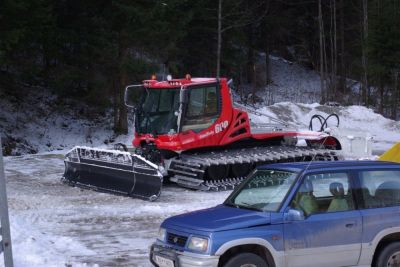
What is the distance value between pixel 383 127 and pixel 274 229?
90.5ft

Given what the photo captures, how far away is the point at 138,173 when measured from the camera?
47.8ft

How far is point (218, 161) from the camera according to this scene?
15.8m

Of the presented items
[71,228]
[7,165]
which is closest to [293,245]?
[71,228]

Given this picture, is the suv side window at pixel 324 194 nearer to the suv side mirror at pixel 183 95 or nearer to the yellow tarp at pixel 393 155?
the suv side mirror at pixel 183 95

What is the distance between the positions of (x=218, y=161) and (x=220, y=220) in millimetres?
8485

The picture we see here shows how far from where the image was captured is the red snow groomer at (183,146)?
15508 millimetres

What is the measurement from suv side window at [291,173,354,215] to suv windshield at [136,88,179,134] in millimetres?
8276

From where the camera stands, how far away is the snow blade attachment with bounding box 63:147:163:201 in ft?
46.8

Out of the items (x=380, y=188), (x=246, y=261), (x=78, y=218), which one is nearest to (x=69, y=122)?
(x=78, y=218)

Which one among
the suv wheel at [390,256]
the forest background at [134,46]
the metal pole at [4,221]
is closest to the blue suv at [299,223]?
the suv wheel at [390,256]

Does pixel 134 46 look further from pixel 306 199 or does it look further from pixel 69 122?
pixel 306 199

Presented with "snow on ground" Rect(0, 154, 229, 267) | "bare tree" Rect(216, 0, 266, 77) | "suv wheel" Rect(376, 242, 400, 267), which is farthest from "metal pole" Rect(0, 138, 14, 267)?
"bare tree" Rect(216, 0, 266, 77)

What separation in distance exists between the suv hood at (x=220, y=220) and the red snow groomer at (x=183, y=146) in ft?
23.1

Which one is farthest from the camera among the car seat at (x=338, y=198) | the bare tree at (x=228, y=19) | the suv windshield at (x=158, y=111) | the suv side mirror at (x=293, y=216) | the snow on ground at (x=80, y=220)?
the bare tree at (x=228, y=19)
